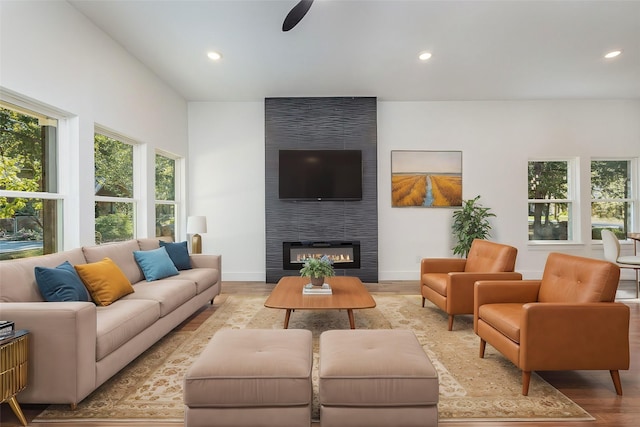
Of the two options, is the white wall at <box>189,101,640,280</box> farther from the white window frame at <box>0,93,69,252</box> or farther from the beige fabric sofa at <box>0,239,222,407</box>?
the beige fabric sofa at <box>0,239,222,407</box>

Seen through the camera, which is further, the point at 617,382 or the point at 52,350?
the point at 617,382

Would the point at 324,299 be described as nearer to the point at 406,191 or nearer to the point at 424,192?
the point at 406,191

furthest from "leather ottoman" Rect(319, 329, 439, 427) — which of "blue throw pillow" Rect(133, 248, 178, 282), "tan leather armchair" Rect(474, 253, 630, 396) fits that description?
"blue throw pillow" Rect(133, 248, 178, 282)

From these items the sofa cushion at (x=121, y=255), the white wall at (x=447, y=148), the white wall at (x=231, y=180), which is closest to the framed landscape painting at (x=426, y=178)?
the white wall at (x=447, y=148)

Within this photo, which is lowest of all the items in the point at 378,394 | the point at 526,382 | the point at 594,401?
the point at 594,401

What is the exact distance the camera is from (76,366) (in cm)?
189

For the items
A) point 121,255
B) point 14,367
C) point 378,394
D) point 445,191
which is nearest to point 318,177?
point 445,191

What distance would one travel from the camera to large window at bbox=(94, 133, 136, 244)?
3.70 m

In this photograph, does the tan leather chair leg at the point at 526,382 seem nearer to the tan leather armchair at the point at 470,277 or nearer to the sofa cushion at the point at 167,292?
the tan leather armchair at the point at 470,277

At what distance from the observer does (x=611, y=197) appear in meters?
5.97

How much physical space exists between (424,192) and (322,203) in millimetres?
1744

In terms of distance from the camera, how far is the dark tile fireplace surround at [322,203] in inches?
222

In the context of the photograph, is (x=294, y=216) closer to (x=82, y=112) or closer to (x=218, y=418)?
(x=82, y=112)

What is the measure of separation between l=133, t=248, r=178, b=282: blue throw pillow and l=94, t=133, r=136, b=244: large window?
51cm
